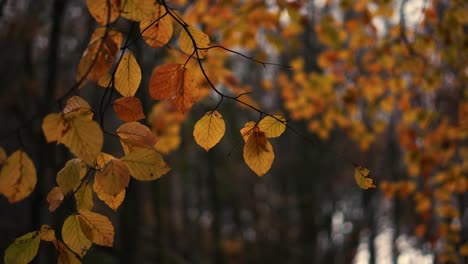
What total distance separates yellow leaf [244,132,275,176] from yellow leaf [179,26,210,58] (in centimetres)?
29

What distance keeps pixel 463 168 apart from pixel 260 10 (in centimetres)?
251

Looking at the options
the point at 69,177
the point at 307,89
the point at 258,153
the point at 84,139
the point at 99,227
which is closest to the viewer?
the point at 84,139

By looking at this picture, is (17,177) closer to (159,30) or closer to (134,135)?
(134,135)

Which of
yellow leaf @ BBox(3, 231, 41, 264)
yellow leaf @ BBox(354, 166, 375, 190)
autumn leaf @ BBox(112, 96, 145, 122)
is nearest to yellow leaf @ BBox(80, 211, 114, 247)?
yellow leaf @ BBox(3, 231, 41, 264)

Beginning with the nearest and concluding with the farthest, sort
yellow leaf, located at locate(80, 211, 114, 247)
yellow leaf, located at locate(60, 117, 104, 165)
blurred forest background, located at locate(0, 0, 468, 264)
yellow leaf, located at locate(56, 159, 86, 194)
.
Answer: yellow leaf, located at locate(60, 117, 104, 165)
yellow leaf, located at locate(56, 159, 86, 194)
yellow leaf, located at locate(80, 211, 114, 247)
blurred forest background, located at locate(0, 0, 468, 264)

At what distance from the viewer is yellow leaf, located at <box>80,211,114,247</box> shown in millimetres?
1197

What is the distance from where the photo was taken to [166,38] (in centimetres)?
136

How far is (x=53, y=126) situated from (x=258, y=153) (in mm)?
569

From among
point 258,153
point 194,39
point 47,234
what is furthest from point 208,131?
point 47,234

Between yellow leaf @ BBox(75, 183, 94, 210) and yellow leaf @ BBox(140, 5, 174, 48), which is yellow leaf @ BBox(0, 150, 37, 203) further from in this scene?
yellow leaf @ BBox(140, 5, 174, 48)

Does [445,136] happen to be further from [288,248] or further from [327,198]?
[327,198]

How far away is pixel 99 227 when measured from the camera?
47.6 inches

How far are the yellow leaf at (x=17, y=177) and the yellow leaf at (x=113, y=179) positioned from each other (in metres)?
0.15

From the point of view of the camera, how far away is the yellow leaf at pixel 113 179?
108cm
